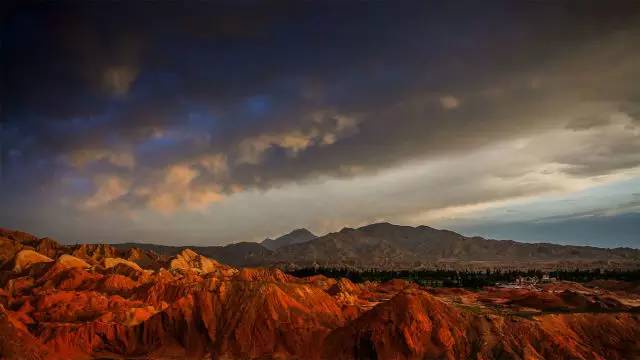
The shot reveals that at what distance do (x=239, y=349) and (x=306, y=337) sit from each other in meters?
7.45

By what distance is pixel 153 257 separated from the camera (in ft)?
556

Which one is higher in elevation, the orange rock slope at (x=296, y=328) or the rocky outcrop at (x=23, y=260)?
the rocky outcrop at (x=23, y=260)

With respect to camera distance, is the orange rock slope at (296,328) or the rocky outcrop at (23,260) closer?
the orange rock slope at (296,328)

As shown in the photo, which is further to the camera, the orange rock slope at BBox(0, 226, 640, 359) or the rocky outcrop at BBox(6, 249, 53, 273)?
the rocky outcrop at BBox(6, 249, 53, 273)

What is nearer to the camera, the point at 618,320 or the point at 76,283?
the point at 618,320

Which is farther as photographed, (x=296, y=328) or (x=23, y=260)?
(x=23, y=260)

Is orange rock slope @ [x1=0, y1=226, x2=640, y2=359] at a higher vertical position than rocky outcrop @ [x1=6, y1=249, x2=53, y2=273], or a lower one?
lower

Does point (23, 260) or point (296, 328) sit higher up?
point (23, 260)

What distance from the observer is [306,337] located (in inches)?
2153

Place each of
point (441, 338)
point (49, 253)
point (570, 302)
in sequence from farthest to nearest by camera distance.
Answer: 1. point (49, 253)
2. point (570, 302)
3. point (441, 338)

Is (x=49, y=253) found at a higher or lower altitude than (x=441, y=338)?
higher

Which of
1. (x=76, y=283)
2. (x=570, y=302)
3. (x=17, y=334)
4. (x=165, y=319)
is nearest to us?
(x=17, y=334)

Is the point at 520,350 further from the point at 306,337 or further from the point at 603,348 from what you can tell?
the point at 306,337

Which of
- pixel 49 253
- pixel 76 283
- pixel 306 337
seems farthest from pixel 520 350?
pixel 49 253
